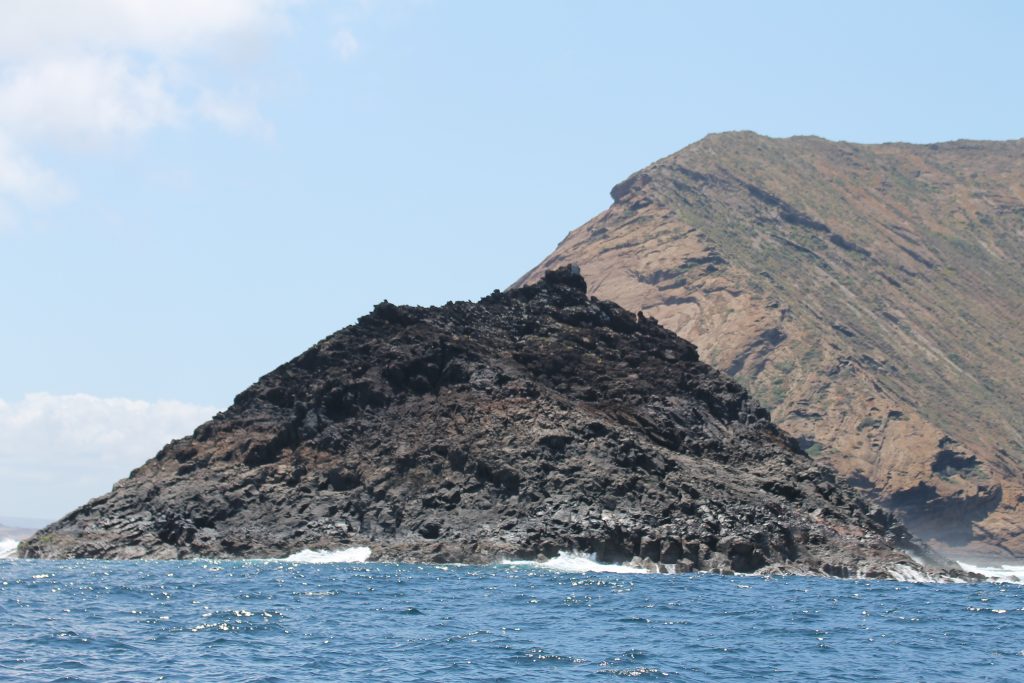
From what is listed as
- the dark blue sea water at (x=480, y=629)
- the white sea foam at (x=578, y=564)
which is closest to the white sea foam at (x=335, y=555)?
the white sea foam at (x=578, y=564)

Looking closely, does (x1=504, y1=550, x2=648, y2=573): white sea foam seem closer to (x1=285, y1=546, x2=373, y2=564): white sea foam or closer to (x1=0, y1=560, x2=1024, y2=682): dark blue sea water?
(x1=0, y1=560, x2=1024, y2=682): dark blue sea water

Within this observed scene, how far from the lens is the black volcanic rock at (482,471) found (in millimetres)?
91750

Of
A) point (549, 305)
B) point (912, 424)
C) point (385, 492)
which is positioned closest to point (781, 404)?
point (912, 424)

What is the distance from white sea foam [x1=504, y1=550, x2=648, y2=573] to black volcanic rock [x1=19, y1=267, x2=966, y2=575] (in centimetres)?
84

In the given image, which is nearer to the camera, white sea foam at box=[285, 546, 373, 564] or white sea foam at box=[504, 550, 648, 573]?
white sea foam at box=[504, 550, 648, 573]

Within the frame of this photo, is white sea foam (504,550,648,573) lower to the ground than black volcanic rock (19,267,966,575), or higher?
lower

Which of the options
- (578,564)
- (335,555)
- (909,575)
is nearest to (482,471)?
(335,555)

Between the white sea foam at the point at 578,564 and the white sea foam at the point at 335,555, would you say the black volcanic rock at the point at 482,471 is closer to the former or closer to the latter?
the white sea foam at the point at 578,564

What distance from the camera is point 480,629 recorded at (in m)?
49.8

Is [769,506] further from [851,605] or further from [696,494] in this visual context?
[851,605]

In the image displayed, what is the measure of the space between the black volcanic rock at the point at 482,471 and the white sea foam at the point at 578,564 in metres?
0.84

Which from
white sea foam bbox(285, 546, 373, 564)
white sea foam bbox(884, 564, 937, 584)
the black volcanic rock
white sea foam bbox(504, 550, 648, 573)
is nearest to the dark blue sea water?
white sea foam bbox(504, 550, 648, 573)

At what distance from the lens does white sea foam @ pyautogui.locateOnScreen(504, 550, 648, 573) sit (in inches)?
A: 3349

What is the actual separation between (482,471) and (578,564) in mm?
13497
